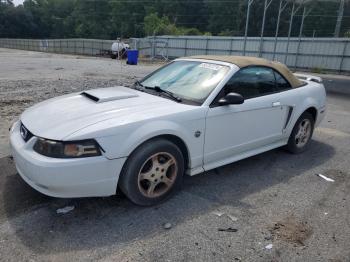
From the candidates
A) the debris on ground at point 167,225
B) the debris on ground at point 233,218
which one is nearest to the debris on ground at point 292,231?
the debris on ground at point 233,218

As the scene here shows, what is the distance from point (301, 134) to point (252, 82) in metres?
1.46

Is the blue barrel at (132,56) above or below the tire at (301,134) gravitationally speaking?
below

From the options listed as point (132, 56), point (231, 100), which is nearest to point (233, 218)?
point (231, 100)

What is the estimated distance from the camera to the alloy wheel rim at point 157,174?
3.30 metres

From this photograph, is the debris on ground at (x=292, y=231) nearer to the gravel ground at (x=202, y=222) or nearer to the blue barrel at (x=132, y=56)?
the gravel ground at (x=202, y=222)

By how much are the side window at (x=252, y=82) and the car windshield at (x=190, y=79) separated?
172 mm

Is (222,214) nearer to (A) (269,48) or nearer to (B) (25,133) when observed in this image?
(B) (25,133)

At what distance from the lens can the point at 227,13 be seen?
65.1 m

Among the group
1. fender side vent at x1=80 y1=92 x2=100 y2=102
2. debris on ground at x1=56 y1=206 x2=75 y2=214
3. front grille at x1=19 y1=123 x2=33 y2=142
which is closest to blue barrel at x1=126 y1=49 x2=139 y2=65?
fender side vent at x1=80 y1=92 x2=100 y2=102

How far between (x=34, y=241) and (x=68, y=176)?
2.00 feet

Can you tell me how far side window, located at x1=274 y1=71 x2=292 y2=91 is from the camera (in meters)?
4.64

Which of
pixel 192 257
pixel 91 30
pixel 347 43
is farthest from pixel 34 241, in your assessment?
pixel 91 30

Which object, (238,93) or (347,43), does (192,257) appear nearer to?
(238,93)

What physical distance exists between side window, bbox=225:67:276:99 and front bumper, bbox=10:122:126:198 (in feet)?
5.73
